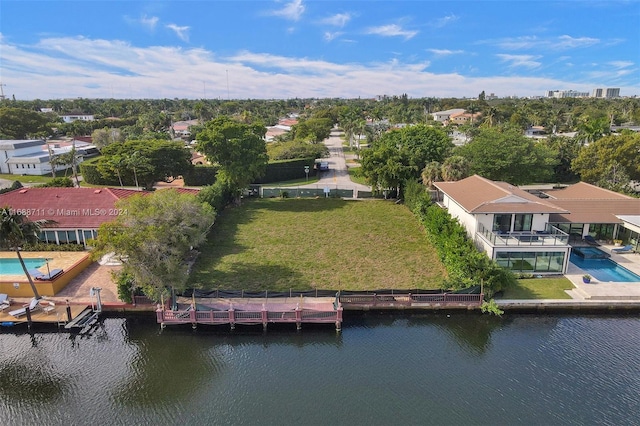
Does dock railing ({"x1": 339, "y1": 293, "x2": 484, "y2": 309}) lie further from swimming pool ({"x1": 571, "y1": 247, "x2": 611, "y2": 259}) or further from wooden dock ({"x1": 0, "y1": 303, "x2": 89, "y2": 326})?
wooden dock ({"x1": 0, "y1": 303, "x2": 89, "y2": 326})

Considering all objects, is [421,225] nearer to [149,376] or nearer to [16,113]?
[149,376]

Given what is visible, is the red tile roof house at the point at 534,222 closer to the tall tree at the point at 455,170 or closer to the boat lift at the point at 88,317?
the tall tree at the point at 455,170

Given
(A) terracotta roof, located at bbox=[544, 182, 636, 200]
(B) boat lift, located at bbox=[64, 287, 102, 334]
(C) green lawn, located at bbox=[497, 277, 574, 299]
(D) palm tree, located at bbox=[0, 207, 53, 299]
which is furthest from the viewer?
(A) terracotta roof, located at bbox=[544, 182, 636, 200]

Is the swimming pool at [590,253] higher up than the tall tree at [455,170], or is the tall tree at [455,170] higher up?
the tall tree at [455,170]

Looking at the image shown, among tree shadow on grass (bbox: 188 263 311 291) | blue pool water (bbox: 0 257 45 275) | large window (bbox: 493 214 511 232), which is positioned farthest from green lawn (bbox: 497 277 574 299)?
blue pool water (bbox: 0 257 45 275)

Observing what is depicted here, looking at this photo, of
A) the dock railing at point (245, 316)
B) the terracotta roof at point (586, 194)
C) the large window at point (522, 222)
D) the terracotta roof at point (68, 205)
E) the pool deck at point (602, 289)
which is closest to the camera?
the dock railing at point (245, 316)

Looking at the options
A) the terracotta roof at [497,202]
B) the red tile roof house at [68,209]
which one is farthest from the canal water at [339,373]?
the red tile roof house at [68,209]

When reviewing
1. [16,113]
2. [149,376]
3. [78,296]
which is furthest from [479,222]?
[16,113]
